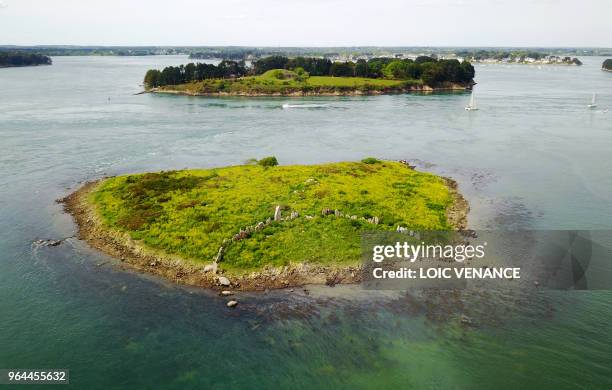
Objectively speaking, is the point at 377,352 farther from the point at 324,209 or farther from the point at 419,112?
the point at 419,112

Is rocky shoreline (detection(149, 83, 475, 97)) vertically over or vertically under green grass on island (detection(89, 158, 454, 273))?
over

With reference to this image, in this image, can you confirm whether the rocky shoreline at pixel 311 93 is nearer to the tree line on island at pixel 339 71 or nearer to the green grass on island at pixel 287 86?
the green grass on island at pixel 287 86

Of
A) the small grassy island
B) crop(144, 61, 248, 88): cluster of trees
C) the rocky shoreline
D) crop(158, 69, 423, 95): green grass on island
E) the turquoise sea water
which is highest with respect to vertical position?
crop(144, 61, 248, 88): cluster of trees

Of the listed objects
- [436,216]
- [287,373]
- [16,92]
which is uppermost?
[16,92]

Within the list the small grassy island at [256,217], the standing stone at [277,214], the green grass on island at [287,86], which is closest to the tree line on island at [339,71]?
the green grass on island at [287,86]

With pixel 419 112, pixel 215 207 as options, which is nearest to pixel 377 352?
pixel 215 207

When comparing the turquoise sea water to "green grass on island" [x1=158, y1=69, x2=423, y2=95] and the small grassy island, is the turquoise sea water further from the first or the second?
"green grass on island" [x1=158, y1=69, x2=423, y2=95]

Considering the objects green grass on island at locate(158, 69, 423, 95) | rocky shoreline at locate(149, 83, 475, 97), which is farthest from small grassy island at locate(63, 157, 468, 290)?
green grass on island at locate(158, 69, 423, 95)

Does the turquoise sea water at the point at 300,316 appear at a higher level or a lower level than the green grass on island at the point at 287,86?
lower
